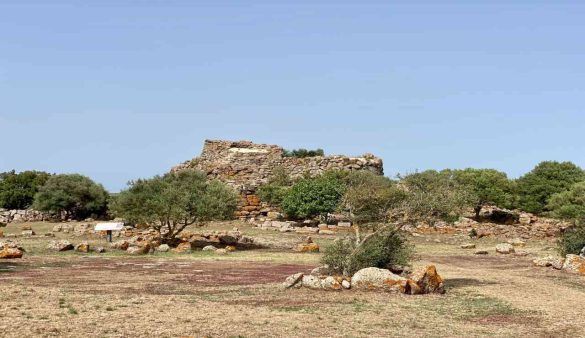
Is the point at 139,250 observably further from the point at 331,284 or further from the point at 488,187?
the point at 488,187

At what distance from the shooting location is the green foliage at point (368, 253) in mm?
28594

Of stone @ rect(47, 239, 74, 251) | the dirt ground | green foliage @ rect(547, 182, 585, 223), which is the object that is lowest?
the dirt ground

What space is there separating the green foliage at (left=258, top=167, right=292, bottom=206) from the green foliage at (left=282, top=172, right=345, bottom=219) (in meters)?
4.76

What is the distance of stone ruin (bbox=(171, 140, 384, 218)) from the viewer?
91812 mm

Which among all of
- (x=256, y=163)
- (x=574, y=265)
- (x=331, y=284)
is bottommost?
(x=574, y=265)

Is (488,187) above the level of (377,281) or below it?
above

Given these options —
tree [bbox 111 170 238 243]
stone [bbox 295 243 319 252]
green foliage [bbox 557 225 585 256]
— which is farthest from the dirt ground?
tree [bbox 111 170 238 243]

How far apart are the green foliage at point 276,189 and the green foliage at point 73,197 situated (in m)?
19.3

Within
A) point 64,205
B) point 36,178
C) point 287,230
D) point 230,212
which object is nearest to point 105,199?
point 64,205

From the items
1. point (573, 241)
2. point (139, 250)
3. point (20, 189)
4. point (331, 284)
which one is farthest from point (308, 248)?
point (20, 189)

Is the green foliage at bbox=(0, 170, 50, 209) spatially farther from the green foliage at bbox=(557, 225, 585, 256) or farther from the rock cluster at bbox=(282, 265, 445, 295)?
the rock cluster at bbox=(282, 265, 445, 295)

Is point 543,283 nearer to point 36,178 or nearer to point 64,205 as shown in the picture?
point 64,205

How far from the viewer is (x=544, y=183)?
89000 millimetres

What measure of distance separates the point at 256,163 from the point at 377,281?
70.1 m
